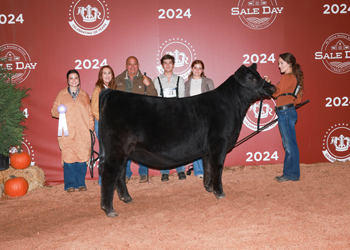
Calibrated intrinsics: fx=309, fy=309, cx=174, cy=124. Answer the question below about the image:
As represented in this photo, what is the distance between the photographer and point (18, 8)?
213 inches

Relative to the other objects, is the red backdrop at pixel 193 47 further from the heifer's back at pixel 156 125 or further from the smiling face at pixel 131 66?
the heifer's back at pixel 156 125

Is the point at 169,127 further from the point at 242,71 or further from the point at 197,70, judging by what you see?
the point at 197,70

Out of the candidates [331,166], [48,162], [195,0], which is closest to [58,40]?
[48,162]

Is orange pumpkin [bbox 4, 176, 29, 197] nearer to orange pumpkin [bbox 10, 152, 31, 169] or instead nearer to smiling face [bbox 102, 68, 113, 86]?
orange pumpkin [bbox 10, 152, 31, 169]

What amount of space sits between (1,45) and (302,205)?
5.44 meters

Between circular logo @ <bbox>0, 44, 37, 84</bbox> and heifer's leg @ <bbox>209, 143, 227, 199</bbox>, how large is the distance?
3689 mm

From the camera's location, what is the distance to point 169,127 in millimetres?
3629

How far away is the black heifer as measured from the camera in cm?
349

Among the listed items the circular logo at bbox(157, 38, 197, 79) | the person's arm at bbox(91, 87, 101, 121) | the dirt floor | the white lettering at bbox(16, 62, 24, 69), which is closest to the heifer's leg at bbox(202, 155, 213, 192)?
the dirt floor

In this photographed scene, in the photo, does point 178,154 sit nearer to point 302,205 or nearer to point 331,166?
point 302,205

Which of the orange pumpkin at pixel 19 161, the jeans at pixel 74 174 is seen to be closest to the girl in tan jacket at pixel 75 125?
the jeans at pixel 74 174

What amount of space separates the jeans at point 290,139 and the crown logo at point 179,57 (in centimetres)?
198

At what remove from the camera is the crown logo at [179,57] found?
5679mm

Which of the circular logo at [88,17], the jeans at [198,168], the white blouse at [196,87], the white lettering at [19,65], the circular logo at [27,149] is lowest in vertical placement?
the jeans at [198,168]
